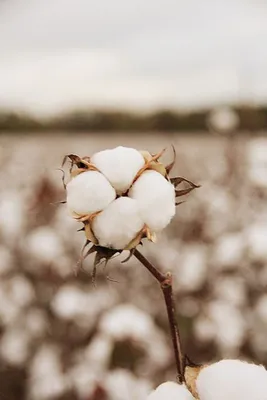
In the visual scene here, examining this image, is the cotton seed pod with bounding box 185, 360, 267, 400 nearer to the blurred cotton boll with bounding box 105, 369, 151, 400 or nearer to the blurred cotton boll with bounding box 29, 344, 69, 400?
the blurred cotton boll with bounding box 105, 369, 151, 400

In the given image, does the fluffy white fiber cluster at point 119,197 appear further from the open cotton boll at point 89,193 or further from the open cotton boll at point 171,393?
the open cotton boll at point 171,393

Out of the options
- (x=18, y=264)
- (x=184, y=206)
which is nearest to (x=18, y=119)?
(x=184, y=206)

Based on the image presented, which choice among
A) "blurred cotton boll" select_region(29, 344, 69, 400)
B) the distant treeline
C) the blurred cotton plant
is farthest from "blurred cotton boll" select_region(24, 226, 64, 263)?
the distant treeline

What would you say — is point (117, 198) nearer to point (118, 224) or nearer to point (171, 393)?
point (118, 224)

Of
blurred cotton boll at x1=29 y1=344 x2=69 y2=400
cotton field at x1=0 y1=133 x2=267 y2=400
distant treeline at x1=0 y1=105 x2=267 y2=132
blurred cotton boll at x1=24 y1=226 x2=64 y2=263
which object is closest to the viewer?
cotton field at x1=0 y1=133 x2=267 y2=400

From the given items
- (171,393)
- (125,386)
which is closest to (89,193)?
(171,393)

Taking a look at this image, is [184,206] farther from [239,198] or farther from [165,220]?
[165,220]

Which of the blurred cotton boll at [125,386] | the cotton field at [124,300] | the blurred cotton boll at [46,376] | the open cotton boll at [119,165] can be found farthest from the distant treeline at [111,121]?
the open cotton boll at [119,165]
